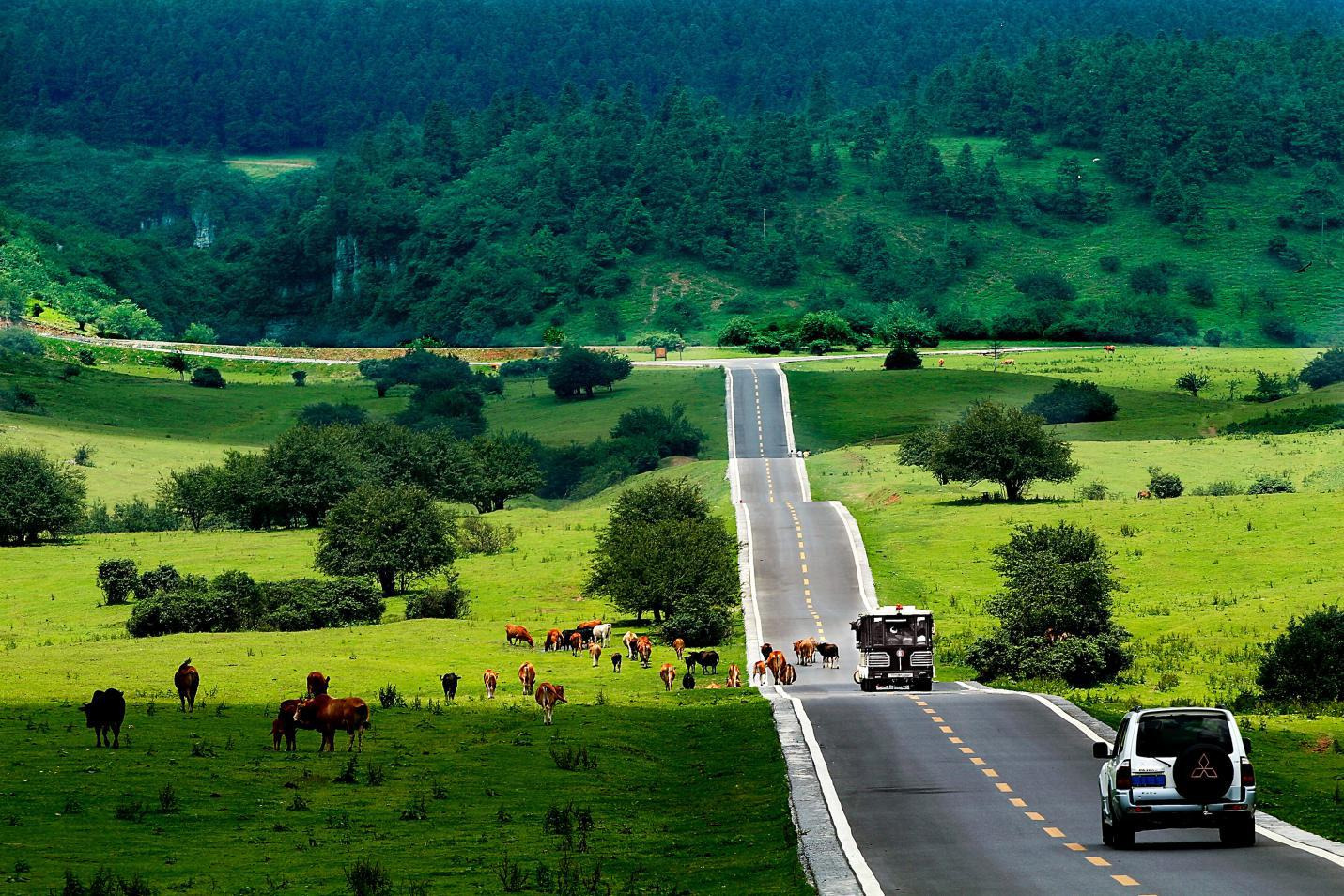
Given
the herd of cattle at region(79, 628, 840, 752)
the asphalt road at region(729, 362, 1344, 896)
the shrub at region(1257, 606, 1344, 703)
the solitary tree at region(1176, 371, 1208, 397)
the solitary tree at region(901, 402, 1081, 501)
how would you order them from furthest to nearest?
the solitary tree at region(1176, 371, 1208, 397), the solitary tree at region(901, 402, 1081, 501), the shrub at region(1257, 606, 1344, 703), the herd of cattle at region(79, 628, 840, 752), the asphalt road at region(729, 362, 1344, 896)

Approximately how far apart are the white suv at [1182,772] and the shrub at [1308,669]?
76.9ft

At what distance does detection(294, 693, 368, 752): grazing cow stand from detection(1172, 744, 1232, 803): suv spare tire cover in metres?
17.9

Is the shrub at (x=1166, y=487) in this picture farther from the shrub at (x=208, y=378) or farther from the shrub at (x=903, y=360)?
the shrub at (x=208, y=378)

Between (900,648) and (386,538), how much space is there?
3362 cm

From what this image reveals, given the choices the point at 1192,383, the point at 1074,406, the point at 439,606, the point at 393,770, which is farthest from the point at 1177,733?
the point at 1192,383

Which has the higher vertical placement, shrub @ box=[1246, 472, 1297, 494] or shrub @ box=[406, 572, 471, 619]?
shrub @ box=[1246, 472, 1297, 494]

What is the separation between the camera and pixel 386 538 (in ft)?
249

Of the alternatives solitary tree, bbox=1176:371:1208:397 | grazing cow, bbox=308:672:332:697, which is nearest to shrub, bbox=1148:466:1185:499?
solitary tree, bbox=1176:371:1208:397

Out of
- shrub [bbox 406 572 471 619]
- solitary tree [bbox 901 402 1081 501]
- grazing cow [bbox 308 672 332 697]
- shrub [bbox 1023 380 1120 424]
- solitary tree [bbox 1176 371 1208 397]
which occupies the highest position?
solitary tree [bbox 1176 371 1208 397]

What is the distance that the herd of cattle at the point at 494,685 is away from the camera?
115 feet

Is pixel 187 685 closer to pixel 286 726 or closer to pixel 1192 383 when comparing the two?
pixel 286 726

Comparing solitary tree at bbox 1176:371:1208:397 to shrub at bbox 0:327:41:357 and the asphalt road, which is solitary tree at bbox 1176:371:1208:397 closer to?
the asphalt road

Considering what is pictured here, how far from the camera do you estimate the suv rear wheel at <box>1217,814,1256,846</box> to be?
22.4 m

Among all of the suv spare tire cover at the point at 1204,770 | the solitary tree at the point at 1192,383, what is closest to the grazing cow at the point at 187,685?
the suv spare tire cover at the point at 1204,770
